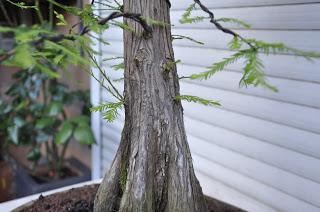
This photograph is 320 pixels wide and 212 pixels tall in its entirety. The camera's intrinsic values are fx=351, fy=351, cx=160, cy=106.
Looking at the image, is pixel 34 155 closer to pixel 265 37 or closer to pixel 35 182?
pixel 35 182

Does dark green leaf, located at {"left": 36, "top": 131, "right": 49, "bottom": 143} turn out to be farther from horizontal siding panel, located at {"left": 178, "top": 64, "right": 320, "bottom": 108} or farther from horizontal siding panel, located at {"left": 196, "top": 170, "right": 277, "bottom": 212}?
horizontal siding panel, located at {"left": 178, "top": 64, "right": 320, "bottom": 108}

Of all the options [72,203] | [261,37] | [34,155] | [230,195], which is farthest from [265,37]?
[34,155]

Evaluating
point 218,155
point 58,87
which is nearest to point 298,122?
point 218,155

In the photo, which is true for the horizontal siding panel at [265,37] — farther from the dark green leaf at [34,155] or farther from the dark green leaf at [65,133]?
the dark green leaf at [34,155]

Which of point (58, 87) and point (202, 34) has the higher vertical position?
point (202, 34)

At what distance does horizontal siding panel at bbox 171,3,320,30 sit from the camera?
104 centimetres

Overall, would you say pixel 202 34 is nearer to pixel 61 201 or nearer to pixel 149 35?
pixel 149 35

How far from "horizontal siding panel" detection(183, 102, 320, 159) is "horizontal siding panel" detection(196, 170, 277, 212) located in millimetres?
256

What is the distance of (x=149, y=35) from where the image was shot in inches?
34.5

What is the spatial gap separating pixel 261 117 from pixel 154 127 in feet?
1.71

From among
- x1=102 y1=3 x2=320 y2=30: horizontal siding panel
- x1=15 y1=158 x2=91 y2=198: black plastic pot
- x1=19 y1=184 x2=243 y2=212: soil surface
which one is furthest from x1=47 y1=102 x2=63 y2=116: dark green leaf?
x1=102 y1=3 x2=320 y2=30: horizontal siding panel

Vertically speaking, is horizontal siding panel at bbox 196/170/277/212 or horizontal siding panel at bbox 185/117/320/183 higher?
horizontal siding panel at bbox 185/117/320/183

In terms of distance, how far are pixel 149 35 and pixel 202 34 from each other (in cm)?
64

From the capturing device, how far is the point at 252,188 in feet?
4.43
